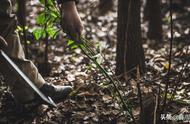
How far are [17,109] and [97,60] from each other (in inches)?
43.6

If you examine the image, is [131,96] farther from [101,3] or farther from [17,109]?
[101,3]

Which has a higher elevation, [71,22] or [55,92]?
[71,22]

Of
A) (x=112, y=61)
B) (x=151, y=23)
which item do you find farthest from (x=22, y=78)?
(x=151, y=23)

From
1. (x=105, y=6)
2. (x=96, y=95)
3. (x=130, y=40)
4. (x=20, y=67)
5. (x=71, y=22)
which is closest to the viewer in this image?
(x=71, y=22)

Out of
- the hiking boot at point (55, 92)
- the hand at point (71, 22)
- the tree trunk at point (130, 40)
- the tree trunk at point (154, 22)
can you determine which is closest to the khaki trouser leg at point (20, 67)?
the hiking boot at point (55, 92)

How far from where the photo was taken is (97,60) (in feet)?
10.4

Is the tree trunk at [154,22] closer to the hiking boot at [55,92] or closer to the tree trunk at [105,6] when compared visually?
the tree trunk at [105,6]

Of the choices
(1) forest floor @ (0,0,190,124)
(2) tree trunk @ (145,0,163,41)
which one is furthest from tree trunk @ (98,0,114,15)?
(1) forest floor @ (0,0,190,124)

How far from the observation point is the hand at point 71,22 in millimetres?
3279

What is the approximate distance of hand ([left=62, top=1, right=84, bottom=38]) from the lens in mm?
3279

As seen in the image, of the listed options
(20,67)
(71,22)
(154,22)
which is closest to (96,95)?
(20,67)

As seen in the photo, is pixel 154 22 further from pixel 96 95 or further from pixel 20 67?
pixel 20 67

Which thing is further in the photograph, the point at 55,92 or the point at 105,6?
the point at 105,6

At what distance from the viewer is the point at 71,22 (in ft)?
10.8
